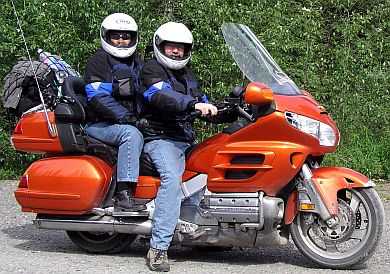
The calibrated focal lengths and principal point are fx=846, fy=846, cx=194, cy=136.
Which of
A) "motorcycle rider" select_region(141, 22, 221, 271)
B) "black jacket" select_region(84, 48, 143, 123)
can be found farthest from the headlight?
"black jacket" select_region(84, 48, 143, 123)

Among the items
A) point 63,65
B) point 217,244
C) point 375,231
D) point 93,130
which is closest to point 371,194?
point 375,231

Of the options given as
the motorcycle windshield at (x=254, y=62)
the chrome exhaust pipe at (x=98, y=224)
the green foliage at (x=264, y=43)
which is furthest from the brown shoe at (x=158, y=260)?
the green foliage at (x=264, y=43)

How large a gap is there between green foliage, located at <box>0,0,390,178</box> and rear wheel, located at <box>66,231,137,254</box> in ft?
15.6

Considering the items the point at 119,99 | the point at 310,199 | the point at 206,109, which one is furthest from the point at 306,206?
the point at 119,99

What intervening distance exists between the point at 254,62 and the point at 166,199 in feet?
4.21

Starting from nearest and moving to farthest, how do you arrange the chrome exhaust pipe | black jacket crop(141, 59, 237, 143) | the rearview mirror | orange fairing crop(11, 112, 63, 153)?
the rearview mirror → black jacket crop(141, 59, 237, 143) → the chrome exhaust pipe → orange fairing crop(11, 112, 63, 153)

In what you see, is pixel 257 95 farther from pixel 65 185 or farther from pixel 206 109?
pixel 65 185

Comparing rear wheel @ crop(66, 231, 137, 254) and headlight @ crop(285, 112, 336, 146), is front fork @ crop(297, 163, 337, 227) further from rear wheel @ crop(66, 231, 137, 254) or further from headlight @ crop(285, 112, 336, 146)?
rear wheel @ crop(66, 231, 137, 254)

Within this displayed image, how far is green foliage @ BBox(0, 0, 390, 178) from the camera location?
1165cm

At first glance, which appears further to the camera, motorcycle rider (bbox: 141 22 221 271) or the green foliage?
the green foliage

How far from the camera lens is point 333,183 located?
245 inches

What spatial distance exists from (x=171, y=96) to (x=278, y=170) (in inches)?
38.2

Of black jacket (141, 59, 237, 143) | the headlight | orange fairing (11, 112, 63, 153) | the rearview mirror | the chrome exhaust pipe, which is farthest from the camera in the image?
orange fairing (11, 112, 63, 153)

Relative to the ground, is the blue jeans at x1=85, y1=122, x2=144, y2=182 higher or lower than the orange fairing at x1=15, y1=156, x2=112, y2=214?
higher
